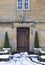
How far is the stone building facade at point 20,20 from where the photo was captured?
59.9 feet

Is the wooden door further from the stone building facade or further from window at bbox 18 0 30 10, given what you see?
window at bbox 18 0 30 10

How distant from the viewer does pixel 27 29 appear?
1852 cm

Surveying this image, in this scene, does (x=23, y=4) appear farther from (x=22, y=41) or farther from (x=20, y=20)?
(x=22, y=41)

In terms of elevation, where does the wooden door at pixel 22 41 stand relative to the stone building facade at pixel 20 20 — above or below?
below

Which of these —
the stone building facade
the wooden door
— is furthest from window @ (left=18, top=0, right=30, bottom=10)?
the wooden door

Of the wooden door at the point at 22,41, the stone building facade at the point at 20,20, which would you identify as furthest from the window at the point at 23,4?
the wooden door at the point at 22,41

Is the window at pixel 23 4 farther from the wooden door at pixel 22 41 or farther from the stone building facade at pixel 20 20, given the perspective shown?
the wooden door at pixel 22 41

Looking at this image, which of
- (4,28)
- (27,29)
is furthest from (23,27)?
(4,28)

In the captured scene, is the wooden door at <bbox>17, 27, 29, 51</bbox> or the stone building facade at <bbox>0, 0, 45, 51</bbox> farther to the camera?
the wooden door at <bbox>17, 27, 29, 51</bbox>

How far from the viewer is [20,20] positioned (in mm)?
18312

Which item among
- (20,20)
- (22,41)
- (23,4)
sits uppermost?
(23,4)

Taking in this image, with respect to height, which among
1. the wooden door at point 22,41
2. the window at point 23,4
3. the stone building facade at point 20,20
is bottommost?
the wooden door at point 22,41

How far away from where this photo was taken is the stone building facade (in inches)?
719

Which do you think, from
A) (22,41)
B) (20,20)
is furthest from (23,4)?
(22,41)
